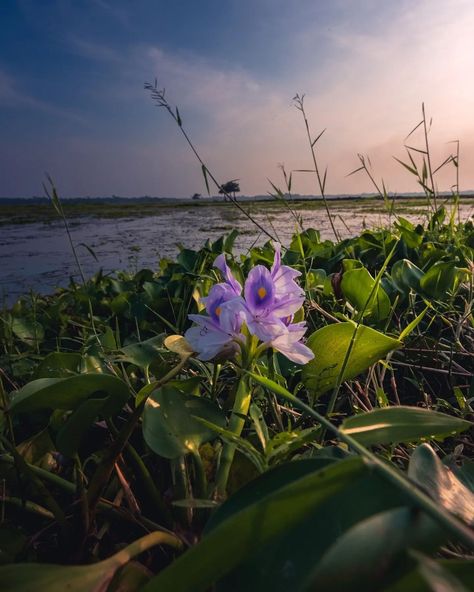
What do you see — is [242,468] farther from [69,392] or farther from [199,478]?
[69,392]

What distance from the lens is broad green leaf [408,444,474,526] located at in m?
0.52

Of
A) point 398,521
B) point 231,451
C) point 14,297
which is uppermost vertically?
point 398,521

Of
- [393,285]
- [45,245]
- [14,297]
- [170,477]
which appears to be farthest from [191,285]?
[45,245]

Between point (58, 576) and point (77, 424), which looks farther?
point (77, 424)

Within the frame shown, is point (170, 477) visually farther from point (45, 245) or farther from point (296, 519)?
point (45, 245)

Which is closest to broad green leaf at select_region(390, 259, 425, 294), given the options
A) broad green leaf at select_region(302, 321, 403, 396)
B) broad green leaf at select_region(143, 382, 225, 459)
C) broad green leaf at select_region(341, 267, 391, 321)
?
broad green leaf at select_region(341, 267, 391, 321)

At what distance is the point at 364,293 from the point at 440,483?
75cm

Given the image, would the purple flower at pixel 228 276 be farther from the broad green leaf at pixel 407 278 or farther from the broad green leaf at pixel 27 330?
the broad green leaf at pixel 27 330

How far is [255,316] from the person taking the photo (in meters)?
0.63

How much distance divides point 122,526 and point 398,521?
0.53 meters

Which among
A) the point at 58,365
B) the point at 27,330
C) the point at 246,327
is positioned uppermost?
the point at 246,327

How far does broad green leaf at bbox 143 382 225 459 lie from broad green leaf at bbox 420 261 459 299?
101 centimetres

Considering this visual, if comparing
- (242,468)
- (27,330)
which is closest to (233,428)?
(242,468)

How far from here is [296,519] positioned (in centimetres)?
35
